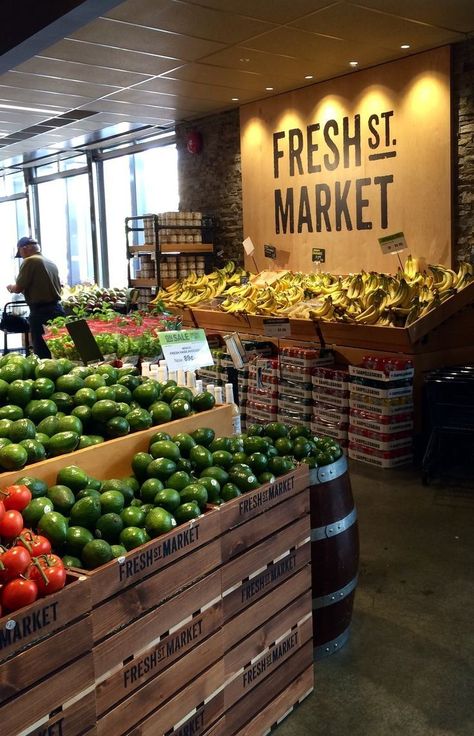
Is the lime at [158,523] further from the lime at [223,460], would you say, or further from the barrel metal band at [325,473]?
the barrel metal band at [325,473]

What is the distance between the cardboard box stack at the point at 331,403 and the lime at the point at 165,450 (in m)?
3.44

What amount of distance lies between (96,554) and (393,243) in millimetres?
5330

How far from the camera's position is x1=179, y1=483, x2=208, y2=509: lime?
2.25 meters

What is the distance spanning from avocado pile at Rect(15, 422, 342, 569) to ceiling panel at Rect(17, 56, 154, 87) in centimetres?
490

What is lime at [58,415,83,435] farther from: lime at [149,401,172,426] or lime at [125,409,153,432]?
lime at [149,401,172,426]

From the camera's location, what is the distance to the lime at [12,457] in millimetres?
2123

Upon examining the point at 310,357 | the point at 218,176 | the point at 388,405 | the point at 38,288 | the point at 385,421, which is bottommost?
the point at 385,421

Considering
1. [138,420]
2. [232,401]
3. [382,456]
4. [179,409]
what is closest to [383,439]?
[382,456]

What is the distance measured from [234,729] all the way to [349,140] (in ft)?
19.6

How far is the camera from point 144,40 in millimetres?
5930

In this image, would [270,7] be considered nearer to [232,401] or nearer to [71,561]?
[232,401]

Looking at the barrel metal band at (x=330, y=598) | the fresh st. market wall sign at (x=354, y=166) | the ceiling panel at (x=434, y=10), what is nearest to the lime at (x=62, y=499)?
the barrel metal band at (x=330, y=598)

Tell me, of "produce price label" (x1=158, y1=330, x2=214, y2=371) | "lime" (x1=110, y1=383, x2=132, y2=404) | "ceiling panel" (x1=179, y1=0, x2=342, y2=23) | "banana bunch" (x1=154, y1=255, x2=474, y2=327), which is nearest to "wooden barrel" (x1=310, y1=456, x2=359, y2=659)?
"lime" (x1=110, y1=383, x2=132, y2=404)

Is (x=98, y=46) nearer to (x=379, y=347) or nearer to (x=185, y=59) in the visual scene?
(x=185, y=59)
